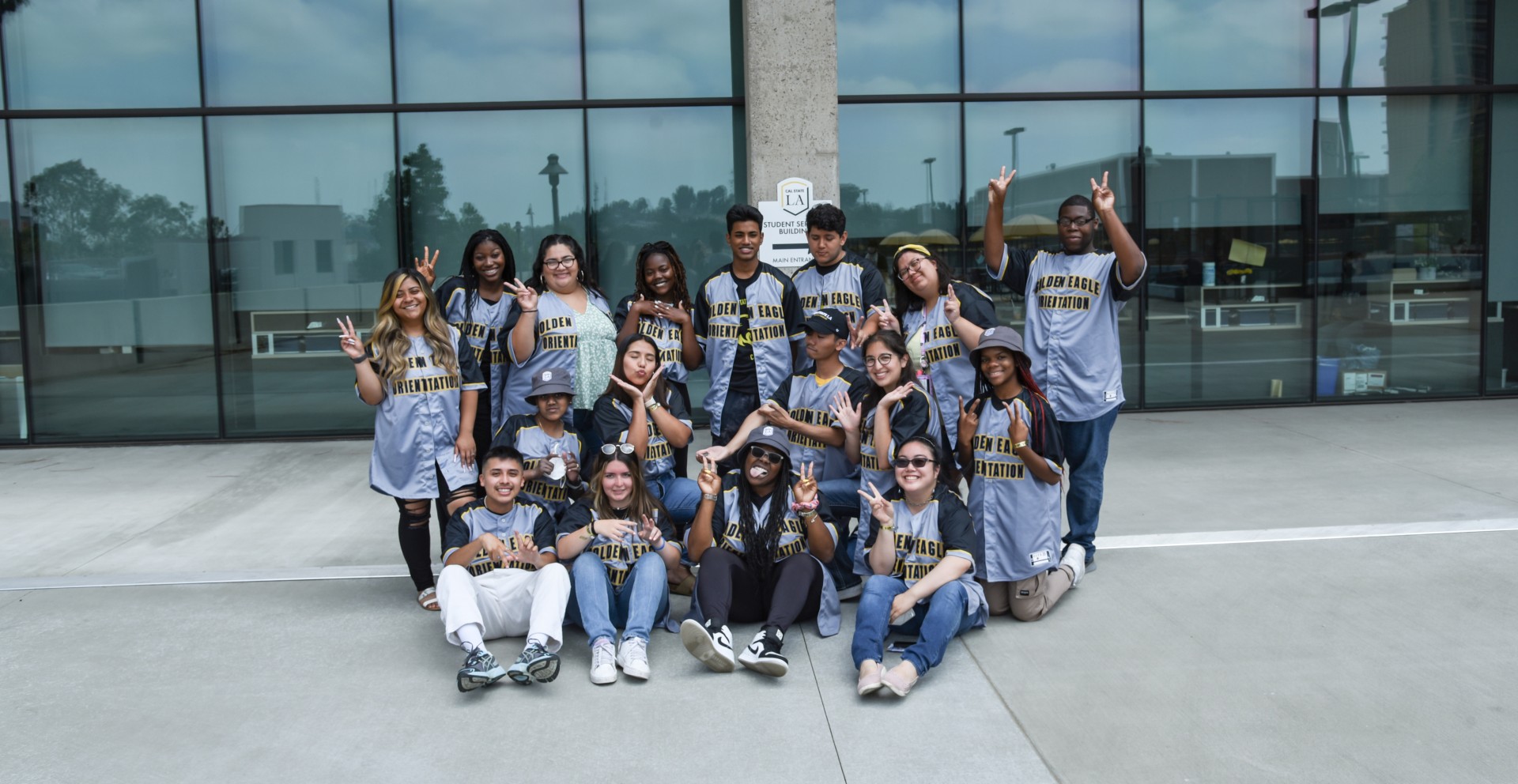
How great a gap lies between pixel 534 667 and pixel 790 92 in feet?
20.2

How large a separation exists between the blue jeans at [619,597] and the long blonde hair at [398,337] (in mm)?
1247

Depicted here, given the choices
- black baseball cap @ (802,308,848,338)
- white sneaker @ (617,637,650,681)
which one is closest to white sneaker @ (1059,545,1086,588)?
black baseball cap @ (802,308,848,338)

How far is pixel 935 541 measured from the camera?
4.72 m

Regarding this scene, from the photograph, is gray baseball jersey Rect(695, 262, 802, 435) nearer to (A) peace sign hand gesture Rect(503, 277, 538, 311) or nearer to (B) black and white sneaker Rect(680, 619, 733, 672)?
(A) peace sign hand gesture Rect(503, 277, 538, 311)

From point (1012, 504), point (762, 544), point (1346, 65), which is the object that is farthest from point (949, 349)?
point (1346, 65)

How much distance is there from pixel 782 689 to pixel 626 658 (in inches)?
24.1

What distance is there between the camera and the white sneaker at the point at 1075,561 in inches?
211

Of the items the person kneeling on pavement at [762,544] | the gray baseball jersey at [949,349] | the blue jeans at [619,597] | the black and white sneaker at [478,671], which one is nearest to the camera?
the black and white sneaker at [478,671]

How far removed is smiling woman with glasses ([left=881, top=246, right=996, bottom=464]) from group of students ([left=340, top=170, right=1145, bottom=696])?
0.5 inches

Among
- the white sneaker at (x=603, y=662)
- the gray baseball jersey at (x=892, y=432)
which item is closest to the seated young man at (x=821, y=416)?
the gray baseball jersey at (x=892, y=432)

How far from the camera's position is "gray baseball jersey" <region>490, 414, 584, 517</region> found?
537cm

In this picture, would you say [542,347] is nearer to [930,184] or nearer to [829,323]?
[829,323]

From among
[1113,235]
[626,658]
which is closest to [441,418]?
[626,658]

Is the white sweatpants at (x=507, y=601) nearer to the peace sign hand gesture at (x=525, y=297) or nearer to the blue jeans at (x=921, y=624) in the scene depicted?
the blue jeans at (x=921, y=624)
